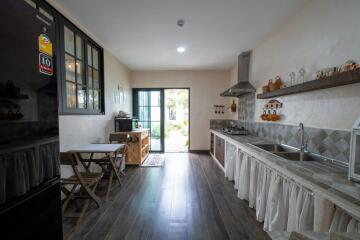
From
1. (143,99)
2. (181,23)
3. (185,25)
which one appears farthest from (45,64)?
(143,99)

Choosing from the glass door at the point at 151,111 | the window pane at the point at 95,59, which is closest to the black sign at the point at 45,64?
the window pane at the point at 95,59

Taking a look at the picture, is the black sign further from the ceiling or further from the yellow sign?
the ceiling

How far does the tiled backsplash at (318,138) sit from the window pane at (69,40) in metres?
3.31

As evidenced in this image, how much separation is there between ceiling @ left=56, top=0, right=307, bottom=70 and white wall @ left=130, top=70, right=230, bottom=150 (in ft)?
4.61

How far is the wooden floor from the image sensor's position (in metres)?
1.86

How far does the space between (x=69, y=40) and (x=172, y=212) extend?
2850 mm

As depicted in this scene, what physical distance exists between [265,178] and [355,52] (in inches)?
55.8

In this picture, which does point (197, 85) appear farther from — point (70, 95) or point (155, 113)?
point (70, 95)

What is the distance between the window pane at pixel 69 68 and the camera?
2486 mm

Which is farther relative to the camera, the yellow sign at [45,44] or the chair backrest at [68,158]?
the chair backrest at [68,158]

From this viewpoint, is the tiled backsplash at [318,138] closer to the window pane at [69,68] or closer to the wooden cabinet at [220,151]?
the wooden cabinet at [220,151]

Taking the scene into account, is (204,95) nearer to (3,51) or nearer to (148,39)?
(148,39)

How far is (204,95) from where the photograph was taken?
542 cm

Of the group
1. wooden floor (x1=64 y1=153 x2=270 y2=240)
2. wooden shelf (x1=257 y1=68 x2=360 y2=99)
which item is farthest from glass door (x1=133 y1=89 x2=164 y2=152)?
wooden shelf (x1=257 y1=68 x2=360 y2=99)
